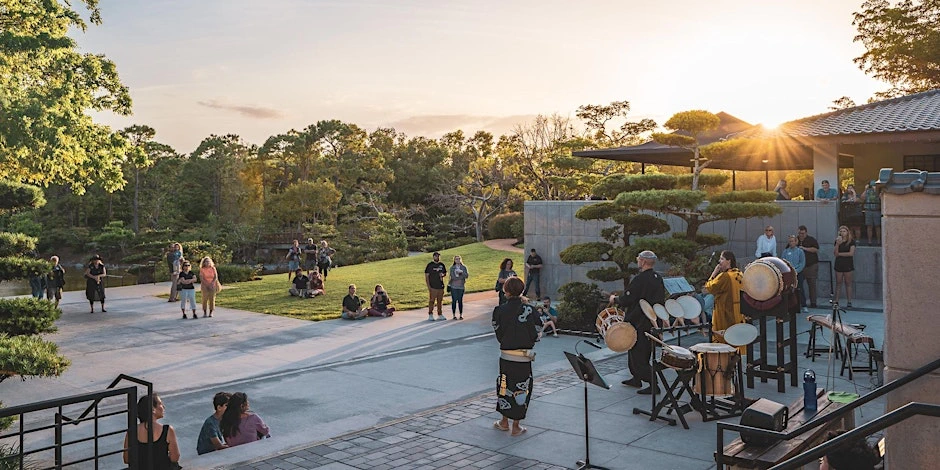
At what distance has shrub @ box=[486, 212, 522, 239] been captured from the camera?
4003 cm

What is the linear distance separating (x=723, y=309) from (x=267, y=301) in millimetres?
15208

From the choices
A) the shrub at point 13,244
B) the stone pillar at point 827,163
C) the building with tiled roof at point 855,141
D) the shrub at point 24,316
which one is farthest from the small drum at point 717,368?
the stone pillar at point 827,163


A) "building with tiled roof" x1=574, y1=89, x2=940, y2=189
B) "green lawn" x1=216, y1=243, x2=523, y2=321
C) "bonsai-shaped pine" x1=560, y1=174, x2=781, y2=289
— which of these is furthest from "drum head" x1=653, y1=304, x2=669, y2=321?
"building with tiled roof" x1=574, y1=89, x2=940, y2=189

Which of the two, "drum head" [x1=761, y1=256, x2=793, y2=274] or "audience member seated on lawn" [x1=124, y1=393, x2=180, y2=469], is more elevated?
"drum head" [x1=761, y1=256, x2=793, y2=274]

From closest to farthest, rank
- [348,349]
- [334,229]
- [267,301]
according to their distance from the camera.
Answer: [348,349]
[267,301]
[334,229]

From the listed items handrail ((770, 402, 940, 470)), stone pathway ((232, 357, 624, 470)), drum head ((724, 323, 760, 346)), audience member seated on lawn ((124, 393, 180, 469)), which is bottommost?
stone pathway ((232, 357, 624, 470))

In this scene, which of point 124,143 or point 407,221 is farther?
point 407,221

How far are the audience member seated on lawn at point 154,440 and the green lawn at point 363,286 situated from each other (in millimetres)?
11365

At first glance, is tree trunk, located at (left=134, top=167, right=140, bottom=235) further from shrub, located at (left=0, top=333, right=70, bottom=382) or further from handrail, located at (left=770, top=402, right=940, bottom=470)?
handrail, located at (left=770, top=402, right=940, bottom=470)

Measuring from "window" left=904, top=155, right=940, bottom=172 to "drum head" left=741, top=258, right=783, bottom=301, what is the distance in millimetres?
16667

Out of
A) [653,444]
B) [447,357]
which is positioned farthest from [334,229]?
[653,444]

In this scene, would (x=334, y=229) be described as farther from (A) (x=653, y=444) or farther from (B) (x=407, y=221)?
(A) (x=653, y=444)

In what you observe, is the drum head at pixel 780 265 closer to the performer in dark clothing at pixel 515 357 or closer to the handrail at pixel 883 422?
the performer in dark clothing at pixel 515 357

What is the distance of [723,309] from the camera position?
9750 mm
